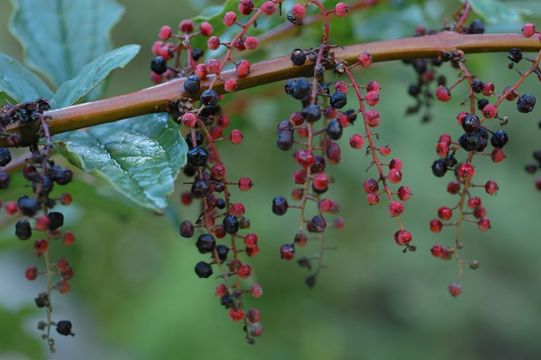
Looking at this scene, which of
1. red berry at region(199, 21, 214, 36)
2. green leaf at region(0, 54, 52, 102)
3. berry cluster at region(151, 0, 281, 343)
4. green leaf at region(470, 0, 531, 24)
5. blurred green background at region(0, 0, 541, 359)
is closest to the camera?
berry cluster at region(151, 0, 281, 343)

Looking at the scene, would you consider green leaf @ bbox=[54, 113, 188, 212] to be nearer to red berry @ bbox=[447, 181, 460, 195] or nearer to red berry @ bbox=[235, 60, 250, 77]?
red berry @ bbox=[235, 60, 250, 77]

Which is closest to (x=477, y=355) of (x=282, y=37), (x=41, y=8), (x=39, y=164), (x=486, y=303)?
(x=486, y=303)

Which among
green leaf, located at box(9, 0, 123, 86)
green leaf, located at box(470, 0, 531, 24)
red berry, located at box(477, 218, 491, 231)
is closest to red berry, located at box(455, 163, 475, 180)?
red berry, located at box(477, 218, 491, 231)

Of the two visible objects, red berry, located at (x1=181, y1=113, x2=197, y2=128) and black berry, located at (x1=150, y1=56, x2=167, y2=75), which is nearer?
red berry, located at (x1=181, y1=113, x2=197, y2=128)

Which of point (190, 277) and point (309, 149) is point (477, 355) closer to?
point (190, 277)

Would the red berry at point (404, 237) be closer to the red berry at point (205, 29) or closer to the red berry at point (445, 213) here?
the red berry at point (445, 213)
